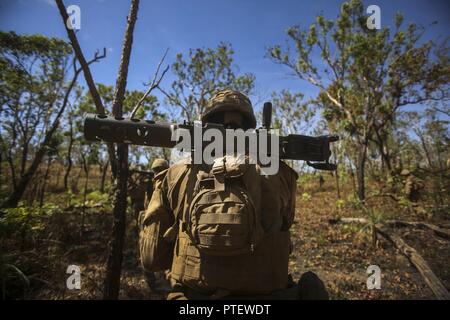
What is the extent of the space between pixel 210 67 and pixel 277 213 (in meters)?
→ 15.2

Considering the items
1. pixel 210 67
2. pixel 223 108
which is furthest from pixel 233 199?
pixel 210 67

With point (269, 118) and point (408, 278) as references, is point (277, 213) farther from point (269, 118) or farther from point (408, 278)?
point (408, 278)

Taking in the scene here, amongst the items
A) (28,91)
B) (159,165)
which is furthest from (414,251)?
(28,91)

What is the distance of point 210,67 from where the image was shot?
15.7 m

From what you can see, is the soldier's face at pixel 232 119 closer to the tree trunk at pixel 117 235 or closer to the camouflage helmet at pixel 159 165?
the tree trunk at pixel 117 235

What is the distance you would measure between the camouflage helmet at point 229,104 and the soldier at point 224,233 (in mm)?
508

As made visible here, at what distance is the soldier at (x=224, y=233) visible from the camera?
5.12ft

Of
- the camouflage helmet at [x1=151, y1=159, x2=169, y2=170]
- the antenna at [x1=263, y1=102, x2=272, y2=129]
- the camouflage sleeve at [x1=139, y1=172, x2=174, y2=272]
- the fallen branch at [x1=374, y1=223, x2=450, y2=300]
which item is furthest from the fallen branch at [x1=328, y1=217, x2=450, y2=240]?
the camouflage sleeve at [x1=139, y1=172, x2=174, y2=272]

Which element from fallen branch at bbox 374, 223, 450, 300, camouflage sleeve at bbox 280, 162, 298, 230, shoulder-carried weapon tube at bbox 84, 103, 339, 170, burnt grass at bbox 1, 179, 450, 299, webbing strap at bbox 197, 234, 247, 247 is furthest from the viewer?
fallen branch at bbox 374, 223, 450, 300

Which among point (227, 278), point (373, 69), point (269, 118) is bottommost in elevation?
point (227, 278)

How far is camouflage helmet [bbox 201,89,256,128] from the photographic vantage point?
212cm

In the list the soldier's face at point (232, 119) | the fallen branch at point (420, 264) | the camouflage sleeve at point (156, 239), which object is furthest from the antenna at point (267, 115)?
the fallen branch at point (420, 264)

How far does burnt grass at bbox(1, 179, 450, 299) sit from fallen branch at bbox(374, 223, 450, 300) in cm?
22

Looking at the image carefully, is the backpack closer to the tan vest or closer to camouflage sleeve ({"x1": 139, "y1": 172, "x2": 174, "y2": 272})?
the tan vest
